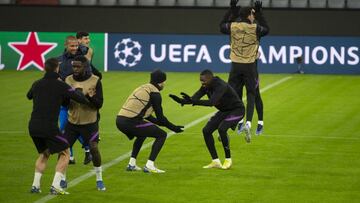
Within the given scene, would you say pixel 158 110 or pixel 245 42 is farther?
pixel 245 42

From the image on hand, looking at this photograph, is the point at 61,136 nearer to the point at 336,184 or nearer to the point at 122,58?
the point at 336,184

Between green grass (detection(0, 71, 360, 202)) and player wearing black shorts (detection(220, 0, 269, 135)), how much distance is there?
1082 millimetres

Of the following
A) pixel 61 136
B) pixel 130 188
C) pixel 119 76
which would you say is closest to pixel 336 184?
pixel 130 188

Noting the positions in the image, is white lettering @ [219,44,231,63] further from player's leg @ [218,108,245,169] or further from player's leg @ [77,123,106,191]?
player's leg @ [77,123,106,191]

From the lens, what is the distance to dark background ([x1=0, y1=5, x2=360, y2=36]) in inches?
1315

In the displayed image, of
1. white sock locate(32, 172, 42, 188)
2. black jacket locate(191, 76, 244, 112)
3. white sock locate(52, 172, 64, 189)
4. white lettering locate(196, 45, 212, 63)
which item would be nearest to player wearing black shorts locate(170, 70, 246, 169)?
black jacket locate(191, 76, 244, 112)

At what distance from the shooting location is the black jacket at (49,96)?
40.3ft

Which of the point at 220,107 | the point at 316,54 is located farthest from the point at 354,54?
the point at 220,107

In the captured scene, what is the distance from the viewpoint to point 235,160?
1606 centimetres

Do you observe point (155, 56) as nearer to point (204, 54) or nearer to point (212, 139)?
point (204, 54)

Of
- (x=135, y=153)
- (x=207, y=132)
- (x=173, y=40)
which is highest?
(x=207, y=132)

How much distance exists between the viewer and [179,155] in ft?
54.4

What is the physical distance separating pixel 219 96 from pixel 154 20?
63.8 feet

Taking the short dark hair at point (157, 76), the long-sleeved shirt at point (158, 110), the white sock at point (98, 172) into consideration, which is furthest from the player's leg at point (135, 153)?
the white sock at point (98, 172)
